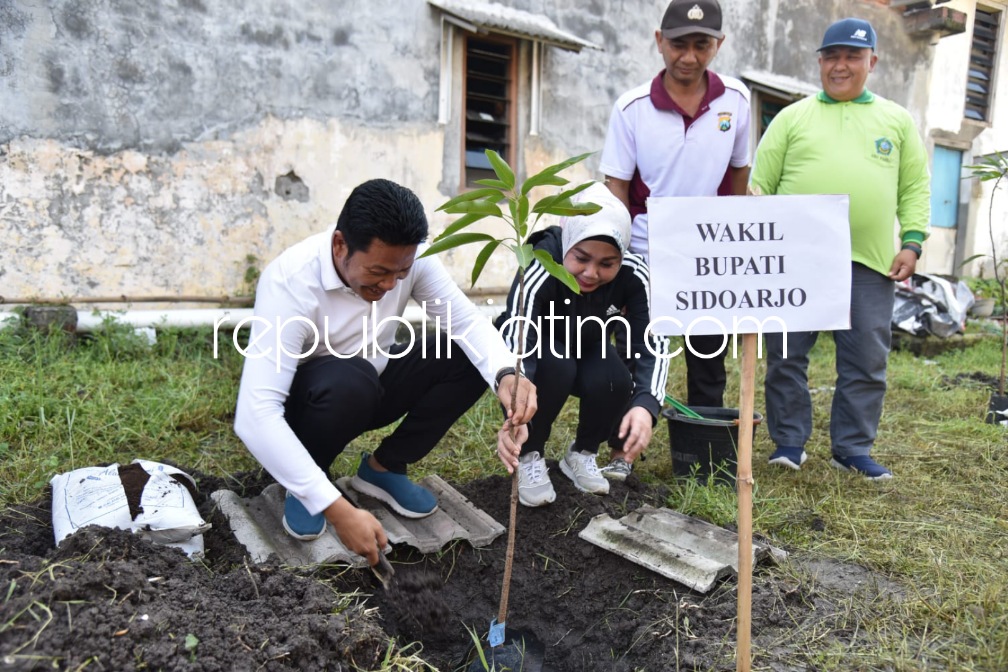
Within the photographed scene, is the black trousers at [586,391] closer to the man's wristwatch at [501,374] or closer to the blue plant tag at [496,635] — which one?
the man's wristwatch at [501,374]

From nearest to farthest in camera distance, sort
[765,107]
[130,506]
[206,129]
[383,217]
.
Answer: [383,217] → [130,506] → [206,129] → [765,107]

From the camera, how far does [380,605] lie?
2121mm

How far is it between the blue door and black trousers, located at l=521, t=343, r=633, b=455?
29.5ft

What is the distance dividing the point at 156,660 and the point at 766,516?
1.94m

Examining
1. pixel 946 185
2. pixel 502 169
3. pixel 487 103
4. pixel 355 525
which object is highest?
pixel 487 103

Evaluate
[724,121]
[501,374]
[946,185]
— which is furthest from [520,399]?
[946,185]

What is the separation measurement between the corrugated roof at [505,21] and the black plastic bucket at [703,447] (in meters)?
3.65

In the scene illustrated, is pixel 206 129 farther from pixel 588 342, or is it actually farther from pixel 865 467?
pixel 865 467

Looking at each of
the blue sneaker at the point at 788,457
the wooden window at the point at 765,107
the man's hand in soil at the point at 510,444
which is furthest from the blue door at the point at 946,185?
the man's hand in soil at the point at 510,444

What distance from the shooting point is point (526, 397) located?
80.4 inches

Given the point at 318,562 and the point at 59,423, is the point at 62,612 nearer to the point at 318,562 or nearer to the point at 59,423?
the point at 318,562

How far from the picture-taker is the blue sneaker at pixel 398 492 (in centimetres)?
253

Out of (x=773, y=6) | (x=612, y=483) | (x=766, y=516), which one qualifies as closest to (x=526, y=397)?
(x=612, y=483)

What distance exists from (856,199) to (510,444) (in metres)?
1.96
